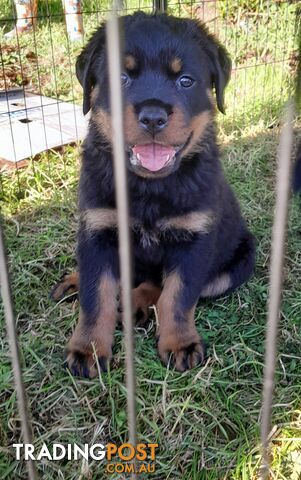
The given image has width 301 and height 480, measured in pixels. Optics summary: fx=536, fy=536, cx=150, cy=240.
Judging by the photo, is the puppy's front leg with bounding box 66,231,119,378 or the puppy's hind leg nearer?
the puppy's front leg with bounding box 66,231,119,378

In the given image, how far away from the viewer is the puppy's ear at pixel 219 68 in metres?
1.99

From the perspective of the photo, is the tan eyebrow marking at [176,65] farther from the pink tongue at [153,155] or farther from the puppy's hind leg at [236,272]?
the puppy's hind leg at [236,272]

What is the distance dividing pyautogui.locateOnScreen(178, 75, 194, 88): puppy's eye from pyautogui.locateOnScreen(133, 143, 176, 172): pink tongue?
233 mm

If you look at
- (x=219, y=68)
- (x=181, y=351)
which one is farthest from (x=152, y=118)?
(x=181, y=351)

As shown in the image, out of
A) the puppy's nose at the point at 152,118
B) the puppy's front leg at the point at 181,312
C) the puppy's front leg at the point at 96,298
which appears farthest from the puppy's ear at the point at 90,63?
the puppy's front leg at the point at 181,312

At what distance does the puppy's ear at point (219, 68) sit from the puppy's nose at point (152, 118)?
42cm

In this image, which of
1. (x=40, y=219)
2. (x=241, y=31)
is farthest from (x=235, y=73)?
(x=40, y=219)

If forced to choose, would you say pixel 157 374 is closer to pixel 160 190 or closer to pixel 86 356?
pixel 86 356

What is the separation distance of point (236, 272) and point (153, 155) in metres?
0.75

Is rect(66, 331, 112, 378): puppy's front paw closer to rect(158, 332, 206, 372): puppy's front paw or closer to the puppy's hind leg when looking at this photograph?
rect(158, 332, 206, 372): puppy's front paw

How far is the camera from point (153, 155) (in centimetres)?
184

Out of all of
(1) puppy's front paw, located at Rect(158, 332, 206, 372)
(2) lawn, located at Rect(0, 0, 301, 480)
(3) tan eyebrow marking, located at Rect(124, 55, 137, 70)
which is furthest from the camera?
(1) puppy's front paw, located at Rect(158, 332, 206, 372)

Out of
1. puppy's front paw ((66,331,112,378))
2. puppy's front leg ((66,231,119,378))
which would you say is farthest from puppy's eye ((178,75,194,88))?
puppy's front paw ((66,331,112,378))

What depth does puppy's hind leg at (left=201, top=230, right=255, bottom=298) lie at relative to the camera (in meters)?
2.30
